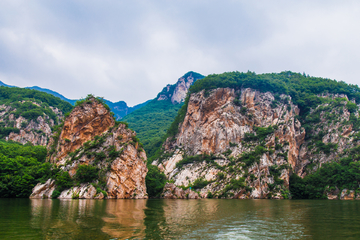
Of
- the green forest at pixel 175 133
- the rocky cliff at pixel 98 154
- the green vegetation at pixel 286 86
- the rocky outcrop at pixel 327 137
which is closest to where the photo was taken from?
the green forest at pixel 175 133

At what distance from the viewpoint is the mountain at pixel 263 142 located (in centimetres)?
7497

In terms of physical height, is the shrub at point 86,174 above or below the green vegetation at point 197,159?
below

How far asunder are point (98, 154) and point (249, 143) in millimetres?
52395

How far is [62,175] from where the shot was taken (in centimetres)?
5059

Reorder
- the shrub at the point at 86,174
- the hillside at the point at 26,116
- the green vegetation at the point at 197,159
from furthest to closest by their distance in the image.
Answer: the hillside at the point at 26,116 → the green vegetation at the point at 197,159 → the shrub at the point at 86,174

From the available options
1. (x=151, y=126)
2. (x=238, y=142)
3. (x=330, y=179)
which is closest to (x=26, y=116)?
(x=151, y=126)

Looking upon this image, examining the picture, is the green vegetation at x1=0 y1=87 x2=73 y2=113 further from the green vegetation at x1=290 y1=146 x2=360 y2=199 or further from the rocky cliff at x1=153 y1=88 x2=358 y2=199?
the green vegetation at x1=290 y1=146 x2=360 y2=199

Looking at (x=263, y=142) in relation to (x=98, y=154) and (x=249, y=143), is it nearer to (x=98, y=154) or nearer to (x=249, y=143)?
(x=249, y=143)

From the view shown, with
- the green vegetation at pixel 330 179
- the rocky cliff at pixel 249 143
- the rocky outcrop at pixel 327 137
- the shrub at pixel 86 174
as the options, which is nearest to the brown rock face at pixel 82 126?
the shrub at pixel 86 174

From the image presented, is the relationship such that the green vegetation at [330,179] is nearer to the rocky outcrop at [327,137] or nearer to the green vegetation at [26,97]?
the rocky outcrop at [327,137]

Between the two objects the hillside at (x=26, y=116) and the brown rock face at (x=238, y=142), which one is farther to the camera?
the hillside at (x=26, y=116)

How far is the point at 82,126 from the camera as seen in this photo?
205 feet

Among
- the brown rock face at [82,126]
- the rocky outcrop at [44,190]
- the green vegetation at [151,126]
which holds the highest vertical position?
the green vegetation at [151,126]

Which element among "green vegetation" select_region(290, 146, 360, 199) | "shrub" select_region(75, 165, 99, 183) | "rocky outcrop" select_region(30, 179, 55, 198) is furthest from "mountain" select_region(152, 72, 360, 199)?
"rocky outcrop" select_region(30, 179, 55, 198)
